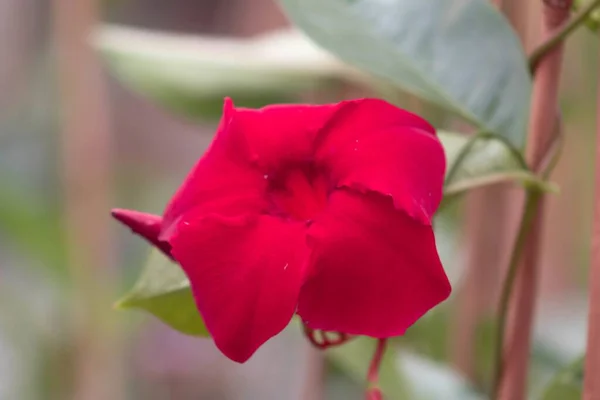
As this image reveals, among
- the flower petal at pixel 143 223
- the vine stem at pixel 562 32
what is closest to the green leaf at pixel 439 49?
the vine stem at pixel 562 32

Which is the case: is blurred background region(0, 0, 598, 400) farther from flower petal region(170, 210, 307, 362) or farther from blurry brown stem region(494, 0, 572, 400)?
flower petal region(170, 210, 307, 362)

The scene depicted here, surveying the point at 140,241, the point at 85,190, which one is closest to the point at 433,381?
the point at 85,190

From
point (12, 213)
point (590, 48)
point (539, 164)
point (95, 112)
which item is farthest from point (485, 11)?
point (12, 213)

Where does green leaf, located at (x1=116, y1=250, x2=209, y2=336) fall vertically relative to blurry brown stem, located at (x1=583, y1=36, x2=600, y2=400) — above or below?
below

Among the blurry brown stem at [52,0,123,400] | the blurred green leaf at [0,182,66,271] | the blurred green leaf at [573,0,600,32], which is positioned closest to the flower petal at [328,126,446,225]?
the blurred green leaf at [573,0,600,32]

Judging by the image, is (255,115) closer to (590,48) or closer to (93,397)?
(590,48)

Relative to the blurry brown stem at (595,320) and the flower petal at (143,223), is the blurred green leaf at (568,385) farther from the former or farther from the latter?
the flower petal at (143,223)
